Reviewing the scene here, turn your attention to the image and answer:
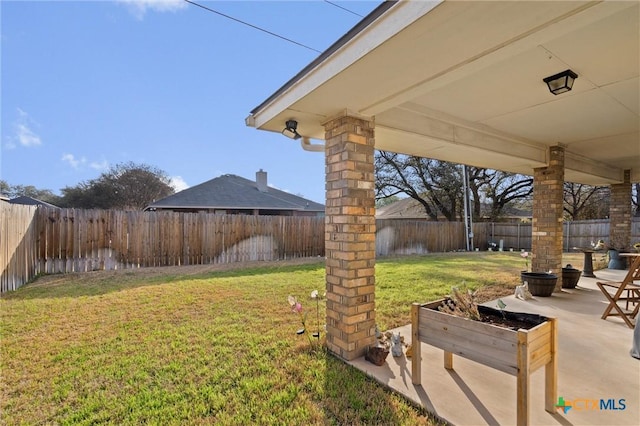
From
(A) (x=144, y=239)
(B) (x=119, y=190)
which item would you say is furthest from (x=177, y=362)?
(B) (x=119, y=190)

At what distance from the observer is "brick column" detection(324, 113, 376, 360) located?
→ 287cm

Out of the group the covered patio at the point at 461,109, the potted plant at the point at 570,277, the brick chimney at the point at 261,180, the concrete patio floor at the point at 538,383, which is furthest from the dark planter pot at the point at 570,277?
the brick chimney at the point at 261,180

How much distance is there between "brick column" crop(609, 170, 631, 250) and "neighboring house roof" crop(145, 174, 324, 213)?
1286 centimetres

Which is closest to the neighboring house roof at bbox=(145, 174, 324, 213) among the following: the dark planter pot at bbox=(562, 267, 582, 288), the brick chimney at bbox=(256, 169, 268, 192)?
the brick chimney at bbox=(256, 169, 268, 192)

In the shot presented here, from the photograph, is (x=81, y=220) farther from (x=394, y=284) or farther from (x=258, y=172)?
(x=258, y=172)

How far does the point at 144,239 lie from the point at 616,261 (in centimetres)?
1301

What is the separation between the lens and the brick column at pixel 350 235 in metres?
2.87

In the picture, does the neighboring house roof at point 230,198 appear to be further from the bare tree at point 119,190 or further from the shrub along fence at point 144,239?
the bare tree at point 119,190

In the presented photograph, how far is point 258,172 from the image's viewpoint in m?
17.8

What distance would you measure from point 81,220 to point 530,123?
9.87 meters

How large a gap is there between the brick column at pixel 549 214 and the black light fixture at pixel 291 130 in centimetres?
480

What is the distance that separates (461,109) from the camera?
11.4 ft

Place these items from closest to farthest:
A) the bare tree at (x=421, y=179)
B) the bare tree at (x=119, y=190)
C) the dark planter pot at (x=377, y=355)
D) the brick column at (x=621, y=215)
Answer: the dark planter pot at (x=377, y=355)
the brick column at (x=621, y=215)
the bare tree at (x=421, y=179)
the bare tree at (x=119, y=190)

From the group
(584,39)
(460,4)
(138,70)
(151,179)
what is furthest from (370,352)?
(151,179)
